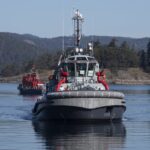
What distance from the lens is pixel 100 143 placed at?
40.8m

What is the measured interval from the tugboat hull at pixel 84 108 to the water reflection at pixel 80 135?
677mm

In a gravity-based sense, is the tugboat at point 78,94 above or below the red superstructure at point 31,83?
above

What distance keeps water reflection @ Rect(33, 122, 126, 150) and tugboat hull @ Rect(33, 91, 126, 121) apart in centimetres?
68

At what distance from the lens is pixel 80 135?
45.3 m

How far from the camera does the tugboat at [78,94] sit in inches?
2090

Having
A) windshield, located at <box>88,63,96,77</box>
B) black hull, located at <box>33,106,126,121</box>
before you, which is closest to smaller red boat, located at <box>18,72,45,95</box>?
windshield, located at <box>88,63,96,77</box>

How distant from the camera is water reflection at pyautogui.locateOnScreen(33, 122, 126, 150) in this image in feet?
131

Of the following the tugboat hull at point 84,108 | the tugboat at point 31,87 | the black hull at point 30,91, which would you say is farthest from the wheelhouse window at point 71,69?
the black hull at point 30,91

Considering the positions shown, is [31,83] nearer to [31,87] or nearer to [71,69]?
[31,87]

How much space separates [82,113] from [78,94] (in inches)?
59.3

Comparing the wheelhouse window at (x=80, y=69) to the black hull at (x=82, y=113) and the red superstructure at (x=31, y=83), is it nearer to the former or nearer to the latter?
the black hull at (x=82, y=113)

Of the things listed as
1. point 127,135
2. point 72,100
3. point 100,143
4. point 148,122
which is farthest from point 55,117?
point 100,143

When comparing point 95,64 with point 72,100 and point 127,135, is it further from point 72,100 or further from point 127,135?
point 127,135

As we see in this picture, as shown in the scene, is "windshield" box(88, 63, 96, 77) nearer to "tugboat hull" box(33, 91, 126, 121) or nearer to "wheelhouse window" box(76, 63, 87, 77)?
"wheelhouse window" box(76, 63, 87, 77)
